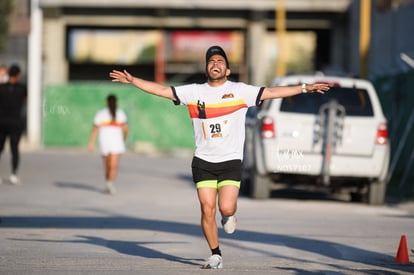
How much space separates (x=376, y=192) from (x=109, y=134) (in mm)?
4701

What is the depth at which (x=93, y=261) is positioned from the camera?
33.3ft

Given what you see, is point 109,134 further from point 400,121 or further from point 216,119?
point 216,119

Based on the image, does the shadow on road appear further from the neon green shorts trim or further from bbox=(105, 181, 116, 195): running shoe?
bbox=(105, 181, 116, 195): running shoe

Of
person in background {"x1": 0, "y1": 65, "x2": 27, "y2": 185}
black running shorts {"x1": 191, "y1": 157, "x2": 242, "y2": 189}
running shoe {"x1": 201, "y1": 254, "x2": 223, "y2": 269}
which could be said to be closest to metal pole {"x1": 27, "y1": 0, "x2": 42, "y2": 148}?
person in background {"x1": 0, "y1": 65, "x2": 27, "y2": 185}

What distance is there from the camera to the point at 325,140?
17.3 m

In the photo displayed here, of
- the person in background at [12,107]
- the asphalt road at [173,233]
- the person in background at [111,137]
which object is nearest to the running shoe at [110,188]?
the person in background at [111,137]

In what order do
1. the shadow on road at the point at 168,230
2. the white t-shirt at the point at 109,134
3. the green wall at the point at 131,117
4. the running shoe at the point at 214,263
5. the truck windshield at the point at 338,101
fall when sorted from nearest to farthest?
the running shoe at the point at 214,263
the shadow on road at the point at 168,230
the truck windshield at the point at 338,101
the white t-shirt at the point at 109,134
the green wall at the point at 131,117

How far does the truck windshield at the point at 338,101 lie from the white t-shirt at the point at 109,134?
11.6 feet

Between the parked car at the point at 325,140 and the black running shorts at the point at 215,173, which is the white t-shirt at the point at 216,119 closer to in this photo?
the black running shorts at the point at 215,173

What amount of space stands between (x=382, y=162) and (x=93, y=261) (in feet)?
27.1

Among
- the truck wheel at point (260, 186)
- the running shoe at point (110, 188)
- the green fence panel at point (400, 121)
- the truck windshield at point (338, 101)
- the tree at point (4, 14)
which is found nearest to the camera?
the truck windshield at point (338, 101)

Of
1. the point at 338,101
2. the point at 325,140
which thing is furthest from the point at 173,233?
the point at 338,101

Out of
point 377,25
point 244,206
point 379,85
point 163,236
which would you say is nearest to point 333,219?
point 244,206

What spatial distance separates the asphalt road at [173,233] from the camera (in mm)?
10016
